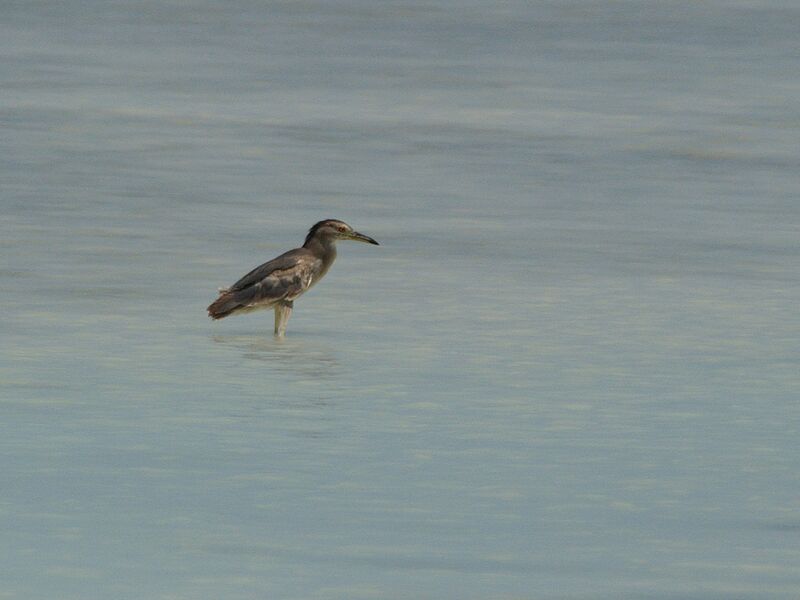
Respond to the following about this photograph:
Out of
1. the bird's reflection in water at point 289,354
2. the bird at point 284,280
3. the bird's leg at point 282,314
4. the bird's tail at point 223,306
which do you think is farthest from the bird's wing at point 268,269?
the bird's reflection in water at point 289,354

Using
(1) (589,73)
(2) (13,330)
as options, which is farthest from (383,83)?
(2) (13,330)

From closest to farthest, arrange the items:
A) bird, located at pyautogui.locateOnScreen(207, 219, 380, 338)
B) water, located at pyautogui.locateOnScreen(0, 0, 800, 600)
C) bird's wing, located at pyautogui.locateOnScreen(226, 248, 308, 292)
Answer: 1. water, located at pyautogui.locateOnScreen(0, 0, 800, 600)
2. bird, located at pyautogui.locateOnScreen(207, 219, 380, 338)
3. bird's wing, located at pyautogui.locateOnScreen(226, 248, 308, 292)

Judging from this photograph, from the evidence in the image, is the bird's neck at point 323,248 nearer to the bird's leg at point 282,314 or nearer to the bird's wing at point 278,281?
the bird's wing at point 278,281

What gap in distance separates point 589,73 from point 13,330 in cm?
1827

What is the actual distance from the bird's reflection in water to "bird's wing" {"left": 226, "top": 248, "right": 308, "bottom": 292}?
44 centimetres

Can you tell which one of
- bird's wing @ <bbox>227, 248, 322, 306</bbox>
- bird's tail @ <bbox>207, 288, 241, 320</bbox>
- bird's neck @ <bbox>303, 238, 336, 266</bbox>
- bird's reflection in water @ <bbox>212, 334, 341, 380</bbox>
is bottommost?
bird's reflection in water @ <bbox>212, 334, 341, 380</bbox>

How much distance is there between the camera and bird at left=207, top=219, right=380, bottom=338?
45.8ft

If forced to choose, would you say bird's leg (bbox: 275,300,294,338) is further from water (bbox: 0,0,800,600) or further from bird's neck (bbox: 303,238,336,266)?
bird's neck (bbox: 303,238,336,266)

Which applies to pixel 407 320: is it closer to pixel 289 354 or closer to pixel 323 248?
pixel 323 248

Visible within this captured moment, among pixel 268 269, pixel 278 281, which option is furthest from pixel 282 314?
pixel 268 269

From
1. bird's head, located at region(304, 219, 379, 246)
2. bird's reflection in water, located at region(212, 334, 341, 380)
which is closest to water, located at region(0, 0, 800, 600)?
bird's reflection in water, located at region(212, 334, 341, 380)

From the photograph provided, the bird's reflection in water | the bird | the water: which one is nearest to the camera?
the water

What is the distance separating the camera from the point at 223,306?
1377cm

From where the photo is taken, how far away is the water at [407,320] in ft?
25.3
